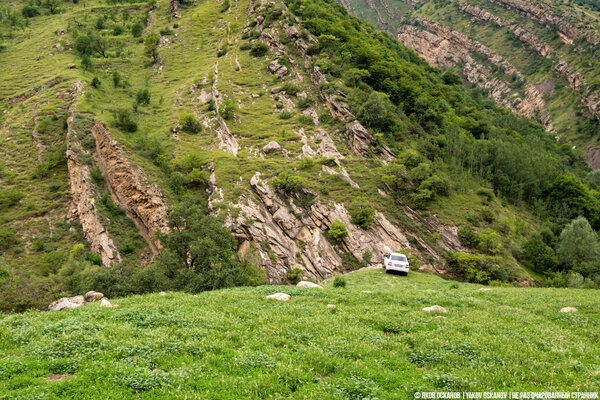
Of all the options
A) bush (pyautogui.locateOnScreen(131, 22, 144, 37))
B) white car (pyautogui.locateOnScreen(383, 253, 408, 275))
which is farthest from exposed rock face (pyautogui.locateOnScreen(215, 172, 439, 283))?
bush (pyautogui.locateOnScreen(131, 22, 144, 37))

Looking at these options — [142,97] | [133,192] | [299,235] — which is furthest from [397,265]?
[142,97]

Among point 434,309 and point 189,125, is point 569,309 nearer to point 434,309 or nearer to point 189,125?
point 434,309

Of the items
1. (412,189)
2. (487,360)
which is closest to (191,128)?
(412,189)

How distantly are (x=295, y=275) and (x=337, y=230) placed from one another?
28.8 ft

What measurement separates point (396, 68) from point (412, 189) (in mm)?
43019

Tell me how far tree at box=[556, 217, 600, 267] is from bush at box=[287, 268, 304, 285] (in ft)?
129

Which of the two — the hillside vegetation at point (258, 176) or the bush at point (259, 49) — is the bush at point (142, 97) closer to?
the hillside vegetation at point (258, 176)

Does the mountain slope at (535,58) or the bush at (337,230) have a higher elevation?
the mountain slope at (535,58)

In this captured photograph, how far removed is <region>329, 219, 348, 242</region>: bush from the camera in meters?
37.1

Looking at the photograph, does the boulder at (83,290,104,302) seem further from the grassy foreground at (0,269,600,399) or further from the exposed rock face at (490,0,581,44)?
the exposed rock face at (490,0,581,44)

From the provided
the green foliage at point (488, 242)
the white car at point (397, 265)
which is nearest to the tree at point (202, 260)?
the white car at point (397, 265)

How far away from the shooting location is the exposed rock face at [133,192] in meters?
40.6

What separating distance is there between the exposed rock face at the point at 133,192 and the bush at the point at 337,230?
71.5ft

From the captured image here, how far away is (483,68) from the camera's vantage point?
174750 millimetres
